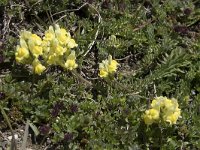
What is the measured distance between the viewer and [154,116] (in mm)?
3445

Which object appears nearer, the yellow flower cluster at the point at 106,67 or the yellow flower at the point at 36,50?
the yellow flower at the point at 36,50

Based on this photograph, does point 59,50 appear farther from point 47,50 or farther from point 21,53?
point 21,53

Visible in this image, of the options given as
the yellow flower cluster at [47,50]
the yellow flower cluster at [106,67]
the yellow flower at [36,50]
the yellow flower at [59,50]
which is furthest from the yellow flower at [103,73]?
the yellow flower at [36,50]

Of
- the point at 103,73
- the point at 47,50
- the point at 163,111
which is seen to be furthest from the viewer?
the point at 103,73

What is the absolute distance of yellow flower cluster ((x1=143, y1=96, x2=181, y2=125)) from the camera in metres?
3.42

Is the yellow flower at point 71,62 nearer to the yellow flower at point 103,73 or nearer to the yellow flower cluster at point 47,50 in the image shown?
the yellow flower cluster at point 47,50

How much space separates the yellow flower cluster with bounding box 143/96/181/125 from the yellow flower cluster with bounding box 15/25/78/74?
0.64 m

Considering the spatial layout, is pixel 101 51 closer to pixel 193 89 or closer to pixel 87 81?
pixel 87 81

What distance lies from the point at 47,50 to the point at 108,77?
20.0 inches

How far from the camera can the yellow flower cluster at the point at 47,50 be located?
3.52 metres

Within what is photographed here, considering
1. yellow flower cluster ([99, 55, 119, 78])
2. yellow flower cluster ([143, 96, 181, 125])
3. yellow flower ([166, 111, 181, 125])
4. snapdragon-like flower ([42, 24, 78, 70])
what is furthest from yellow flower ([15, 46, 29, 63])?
yellow flower ([166, 111, 181, 125])

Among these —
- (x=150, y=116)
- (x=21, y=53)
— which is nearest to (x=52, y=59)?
(x=21, y=53)

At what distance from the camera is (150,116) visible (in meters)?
3.46

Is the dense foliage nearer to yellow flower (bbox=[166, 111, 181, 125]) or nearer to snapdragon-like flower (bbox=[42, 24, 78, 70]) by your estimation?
yellow flower (bbox=[166, 111, 181, 125])
